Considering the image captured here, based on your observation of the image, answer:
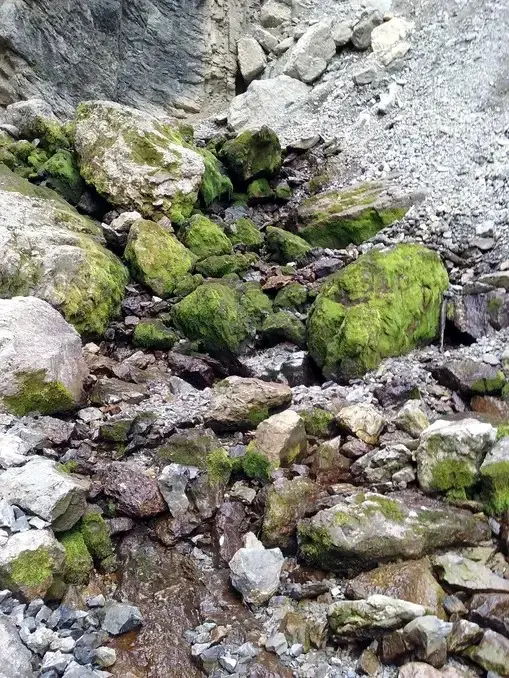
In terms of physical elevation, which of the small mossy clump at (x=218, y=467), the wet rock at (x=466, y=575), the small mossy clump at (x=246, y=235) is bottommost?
the small mossy clump at (x=218, y=467)

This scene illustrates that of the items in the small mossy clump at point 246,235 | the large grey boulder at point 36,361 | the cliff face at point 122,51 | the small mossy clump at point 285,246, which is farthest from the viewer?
the cliff face at point 122,51

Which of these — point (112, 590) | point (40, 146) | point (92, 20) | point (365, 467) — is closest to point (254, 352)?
point (365, 467)

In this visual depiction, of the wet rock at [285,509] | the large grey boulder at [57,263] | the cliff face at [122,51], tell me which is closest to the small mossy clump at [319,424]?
the wet rock at [285,509]

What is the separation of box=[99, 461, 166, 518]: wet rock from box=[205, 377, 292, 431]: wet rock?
133 cm

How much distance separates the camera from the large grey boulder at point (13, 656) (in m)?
4.19

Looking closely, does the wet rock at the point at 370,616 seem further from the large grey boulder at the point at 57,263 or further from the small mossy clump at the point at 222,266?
the small mossy clump at the point at 222,266

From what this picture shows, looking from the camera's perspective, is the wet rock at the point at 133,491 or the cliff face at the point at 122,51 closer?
the wet rock at the point at 133,491

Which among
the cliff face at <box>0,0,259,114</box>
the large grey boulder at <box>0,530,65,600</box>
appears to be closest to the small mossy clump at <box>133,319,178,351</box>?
the large grey boulder at <box>0,530,65,600</box>

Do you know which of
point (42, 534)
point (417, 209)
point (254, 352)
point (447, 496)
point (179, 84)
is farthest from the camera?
point (179, 84)

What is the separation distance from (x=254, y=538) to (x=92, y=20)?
17.0 metres

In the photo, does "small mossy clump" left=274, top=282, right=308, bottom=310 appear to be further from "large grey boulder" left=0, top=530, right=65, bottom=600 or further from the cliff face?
the cliff face

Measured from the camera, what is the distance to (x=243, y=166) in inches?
583

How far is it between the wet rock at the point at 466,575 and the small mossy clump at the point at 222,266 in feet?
23.6

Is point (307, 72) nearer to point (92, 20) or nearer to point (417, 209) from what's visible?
point (92, 20)
